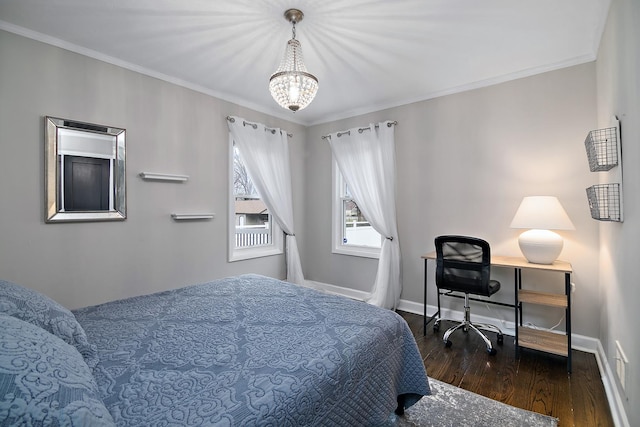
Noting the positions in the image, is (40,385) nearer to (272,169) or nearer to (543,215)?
(543,215)

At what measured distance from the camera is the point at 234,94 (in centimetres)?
347

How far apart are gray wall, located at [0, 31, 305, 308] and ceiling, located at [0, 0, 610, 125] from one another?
0.79 ft

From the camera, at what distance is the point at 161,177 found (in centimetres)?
289

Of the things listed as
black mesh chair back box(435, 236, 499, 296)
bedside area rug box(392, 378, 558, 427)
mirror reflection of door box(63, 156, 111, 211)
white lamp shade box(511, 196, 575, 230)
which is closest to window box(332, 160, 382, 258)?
black mesh chair back box(435, 236, 499, 296)

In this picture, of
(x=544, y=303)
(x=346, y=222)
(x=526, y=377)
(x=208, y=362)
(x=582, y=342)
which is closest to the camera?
(x=208, y=362)

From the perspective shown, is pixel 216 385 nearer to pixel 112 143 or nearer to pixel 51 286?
pixel 51 286

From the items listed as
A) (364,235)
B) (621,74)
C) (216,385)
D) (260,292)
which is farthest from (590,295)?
(216,385)

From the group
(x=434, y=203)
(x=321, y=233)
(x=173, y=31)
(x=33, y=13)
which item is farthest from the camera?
(x=321, y=233)

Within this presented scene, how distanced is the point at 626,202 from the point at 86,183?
376 cm

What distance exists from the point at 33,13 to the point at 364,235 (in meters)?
3.72

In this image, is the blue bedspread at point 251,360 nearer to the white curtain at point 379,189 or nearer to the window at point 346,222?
the white curtain at point 379,189

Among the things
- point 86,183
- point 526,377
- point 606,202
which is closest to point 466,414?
point 526,377

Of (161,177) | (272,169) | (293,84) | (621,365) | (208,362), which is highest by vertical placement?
(293,84)

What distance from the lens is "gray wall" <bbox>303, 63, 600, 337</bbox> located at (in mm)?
2598
